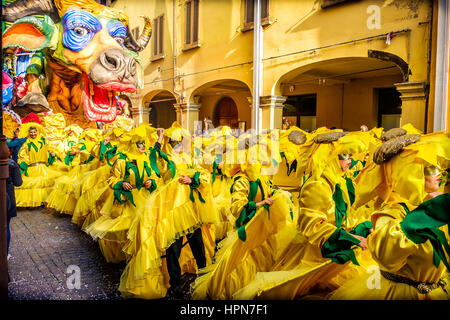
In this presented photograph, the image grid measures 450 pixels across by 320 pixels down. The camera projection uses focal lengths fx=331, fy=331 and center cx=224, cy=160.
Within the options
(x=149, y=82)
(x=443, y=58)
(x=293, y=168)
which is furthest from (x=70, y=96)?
(x=443, y=58)

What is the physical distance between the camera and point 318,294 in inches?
93.0

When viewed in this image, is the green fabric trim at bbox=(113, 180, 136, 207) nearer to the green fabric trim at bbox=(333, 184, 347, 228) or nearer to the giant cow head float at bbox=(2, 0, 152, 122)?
the green fabric trim at bbox=(333, 184, 347, 228)

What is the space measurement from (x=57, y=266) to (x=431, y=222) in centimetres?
395

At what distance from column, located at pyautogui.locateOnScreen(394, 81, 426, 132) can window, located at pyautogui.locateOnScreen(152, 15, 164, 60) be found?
4.46 metres

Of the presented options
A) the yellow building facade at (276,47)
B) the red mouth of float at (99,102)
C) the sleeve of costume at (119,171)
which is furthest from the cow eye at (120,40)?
the sleeve of costume at (119,171)

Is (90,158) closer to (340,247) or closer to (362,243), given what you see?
(340,247)

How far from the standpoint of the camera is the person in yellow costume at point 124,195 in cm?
379

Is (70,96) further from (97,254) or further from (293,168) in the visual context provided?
(293,168)

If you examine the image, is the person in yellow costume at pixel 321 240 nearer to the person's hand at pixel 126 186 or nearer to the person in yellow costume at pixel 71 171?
the person's hand at pixel 126 186

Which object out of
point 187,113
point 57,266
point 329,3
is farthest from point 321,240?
point 329,3

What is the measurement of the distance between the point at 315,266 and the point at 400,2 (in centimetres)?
564

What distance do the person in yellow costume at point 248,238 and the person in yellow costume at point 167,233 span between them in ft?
1.11

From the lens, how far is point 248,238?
2926 mm

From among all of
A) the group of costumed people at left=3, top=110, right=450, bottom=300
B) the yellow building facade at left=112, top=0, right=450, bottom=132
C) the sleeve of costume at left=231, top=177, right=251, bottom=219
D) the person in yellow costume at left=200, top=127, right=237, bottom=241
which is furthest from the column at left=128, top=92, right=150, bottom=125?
the sleeve of costume at left=231, top=177, right=251, bottom=219
